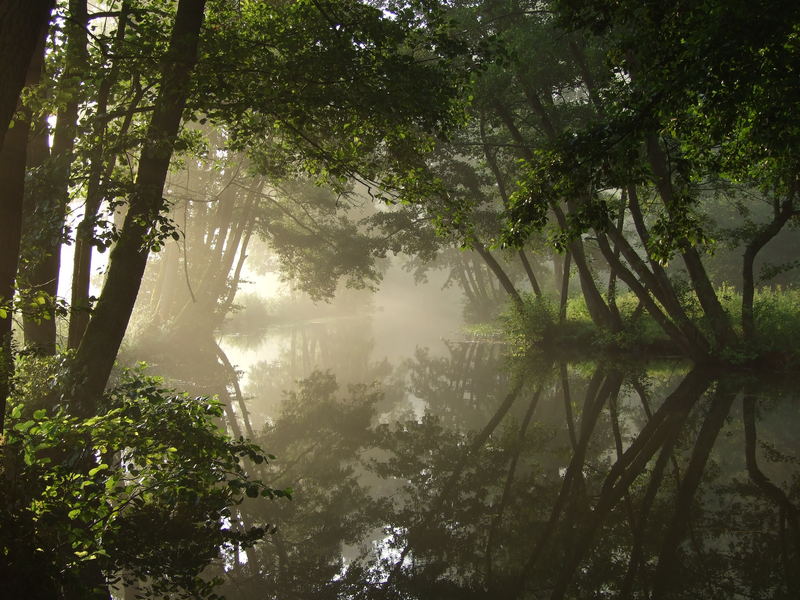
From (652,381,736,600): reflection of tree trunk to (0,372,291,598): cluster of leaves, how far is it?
385 cm

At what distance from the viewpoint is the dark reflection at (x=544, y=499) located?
18.6ft

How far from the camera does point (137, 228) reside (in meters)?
6.71

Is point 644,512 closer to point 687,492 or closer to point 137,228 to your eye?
point 687,492

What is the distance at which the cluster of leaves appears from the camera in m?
3.75

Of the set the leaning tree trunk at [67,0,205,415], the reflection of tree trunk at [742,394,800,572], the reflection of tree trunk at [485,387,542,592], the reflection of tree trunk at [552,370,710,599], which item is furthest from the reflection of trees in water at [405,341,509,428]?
the leaning tree trunk at [67,0,205,415]

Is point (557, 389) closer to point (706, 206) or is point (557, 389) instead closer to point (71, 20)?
point (71, 20)

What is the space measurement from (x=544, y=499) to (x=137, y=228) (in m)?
6.34

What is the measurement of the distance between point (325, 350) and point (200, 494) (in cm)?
2425

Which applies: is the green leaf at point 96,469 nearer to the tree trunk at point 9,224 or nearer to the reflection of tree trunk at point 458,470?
the tree trunk at point 9,224

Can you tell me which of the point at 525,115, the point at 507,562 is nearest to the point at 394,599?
the point at 507,562

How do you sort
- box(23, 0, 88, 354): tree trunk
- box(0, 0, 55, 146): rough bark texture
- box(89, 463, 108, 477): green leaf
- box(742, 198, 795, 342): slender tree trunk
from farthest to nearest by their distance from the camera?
box(742, 198, 795, 342): slender tree trunk → box(23, 0, 88, 354): tree trunk → box(0, 0, 55, 146): rough bark texture → box(89, 463, 108, 477): green leaf

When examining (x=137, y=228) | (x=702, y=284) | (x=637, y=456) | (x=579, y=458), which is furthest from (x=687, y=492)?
(x=702, y=284)

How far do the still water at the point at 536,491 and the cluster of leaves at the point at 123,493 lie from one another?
992 mm

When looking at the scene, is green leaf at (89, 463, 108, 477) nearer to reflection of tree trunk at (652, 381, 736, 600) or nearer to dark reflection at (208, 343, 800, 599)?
dark reflection at (208, 343, 800, 599)
